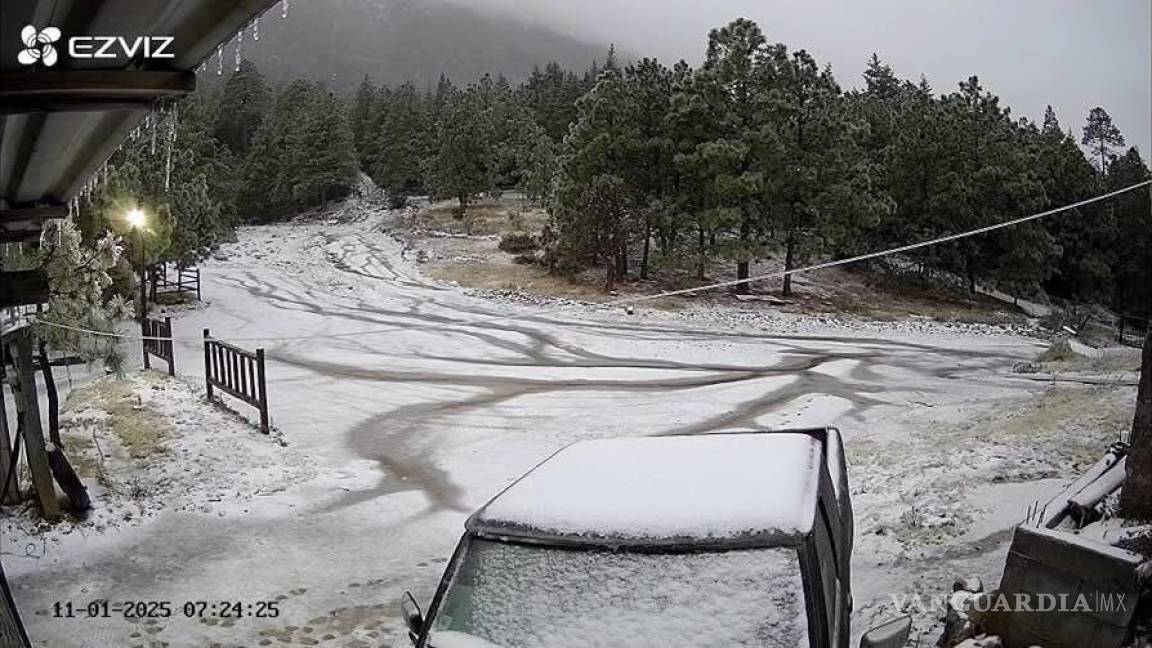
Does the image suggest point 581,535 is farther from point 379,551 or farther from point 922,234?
point 922,234

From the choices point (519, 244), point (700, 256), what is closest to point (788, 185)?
point (700, 256)

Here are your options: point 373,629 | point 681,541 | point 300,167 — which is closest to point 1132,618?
point 681,541

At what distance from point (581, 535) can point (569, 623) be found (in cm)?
38

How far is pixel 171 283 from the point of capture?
29.0m

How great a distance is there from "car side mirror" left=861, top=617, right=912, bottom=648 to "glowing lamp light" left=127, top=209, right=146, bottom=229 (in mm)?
18595

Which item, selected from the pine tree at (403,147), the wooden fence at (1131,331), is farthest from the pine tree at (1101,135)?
the pine tree at (403,147)

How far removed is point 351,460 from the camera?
10406 millimetres

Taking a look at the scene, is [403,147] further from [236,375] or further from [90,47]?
[90,47]

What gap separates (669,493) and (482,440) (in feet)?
26.7

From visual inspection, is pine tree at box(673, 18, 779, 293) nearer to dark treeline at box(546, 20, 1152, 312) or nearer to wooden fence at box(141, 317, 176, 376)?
dark treeline at box(546, 20, 1152, 312)

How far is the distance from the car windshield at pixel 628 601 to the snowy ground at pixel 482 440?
2466mm

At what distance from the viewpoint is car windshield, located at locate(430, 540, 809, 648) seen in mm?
2930

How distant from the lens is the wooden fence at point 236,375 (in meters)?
11.4

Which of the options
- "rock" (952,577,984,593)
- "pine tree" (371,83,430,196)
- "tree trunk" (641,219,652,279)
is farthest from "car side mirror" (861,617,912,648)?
"pine tree" (371,83,430,196)
